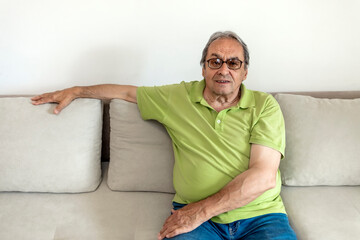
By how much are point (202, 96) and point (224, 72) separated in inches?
6.6

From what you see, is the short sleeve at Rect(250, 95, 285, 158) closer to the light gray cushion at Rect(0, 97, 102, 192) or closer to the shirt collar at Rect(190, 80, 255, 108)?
the shirt collar at Rect(190, 80, 255, 108)

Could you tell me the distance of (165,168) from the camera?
1.68 meters

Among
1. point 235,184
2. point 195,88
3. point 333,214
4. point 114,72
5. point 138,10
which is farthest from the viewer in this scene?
point 114,72

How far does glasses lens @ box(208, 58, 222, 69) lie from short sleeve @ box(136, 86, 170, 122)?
10.0 inches

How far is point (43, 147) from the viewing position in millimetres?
1646

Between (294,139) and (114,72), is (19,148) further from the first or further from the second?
(294,139)

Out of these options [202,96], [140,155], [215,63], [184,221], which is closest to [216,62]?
[215,63]

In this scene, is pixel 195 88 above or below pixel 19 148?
above

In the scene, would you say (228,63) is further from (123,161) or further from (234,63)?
(123,161)

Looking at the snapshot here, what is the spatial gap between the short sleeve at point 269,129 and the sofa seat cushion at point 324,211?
11.4 inches

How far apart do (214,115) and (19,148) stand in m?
0.99

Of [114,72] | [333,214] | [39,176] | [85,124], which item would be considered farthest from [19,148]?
[333,214]

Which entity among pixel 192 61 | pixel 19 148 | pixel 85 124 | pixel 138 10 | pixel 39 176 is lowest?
pixel 39 176

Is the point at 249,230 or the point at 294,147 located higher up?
the point at 294,147
